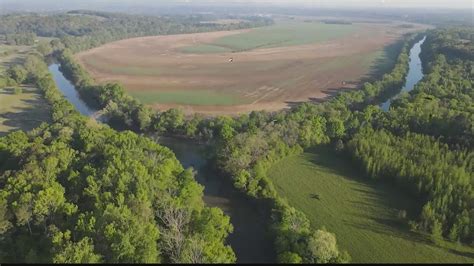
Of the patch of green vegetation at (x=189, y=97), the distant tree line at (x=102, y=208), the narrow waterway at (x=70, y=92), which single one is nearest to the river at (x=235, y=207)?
the distant tree line at (x=102, y=208)

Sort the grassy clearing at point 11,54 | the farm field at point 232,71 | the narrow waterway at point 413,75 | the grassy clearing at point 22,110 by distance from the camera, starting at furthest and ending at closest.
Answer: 1. the grassy clearing at point 11,54
2. the farm field at point 232,71
3. the narrow waterway at point 413,75
4. the grassy clearing at point 22,110

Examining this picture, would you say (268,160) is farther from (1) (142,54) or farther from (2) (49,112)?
(1) (142,54)

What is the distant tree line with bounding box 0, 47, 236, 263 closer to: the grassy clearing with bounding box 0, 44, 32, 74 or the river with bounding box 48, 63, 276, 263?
the river with bounding box 48, 63, 276, 263

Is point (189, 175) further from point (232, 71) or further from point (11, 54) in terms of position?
point (11, 54)

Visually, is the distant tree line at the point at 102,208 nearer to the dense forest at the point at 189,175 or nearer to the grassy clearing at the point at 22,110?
the dense forest at the point at 189,175

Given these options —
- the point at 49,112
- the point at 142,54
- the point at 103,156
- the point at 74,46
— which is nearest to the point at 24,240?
the point at 103,156

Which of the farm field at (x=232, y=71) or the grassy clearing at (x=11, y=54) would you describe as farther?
the grassy clearing at (x=11, y=54)

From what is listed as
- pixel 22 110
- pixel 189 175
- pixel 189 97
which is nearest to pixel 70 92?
pixel 22 110
